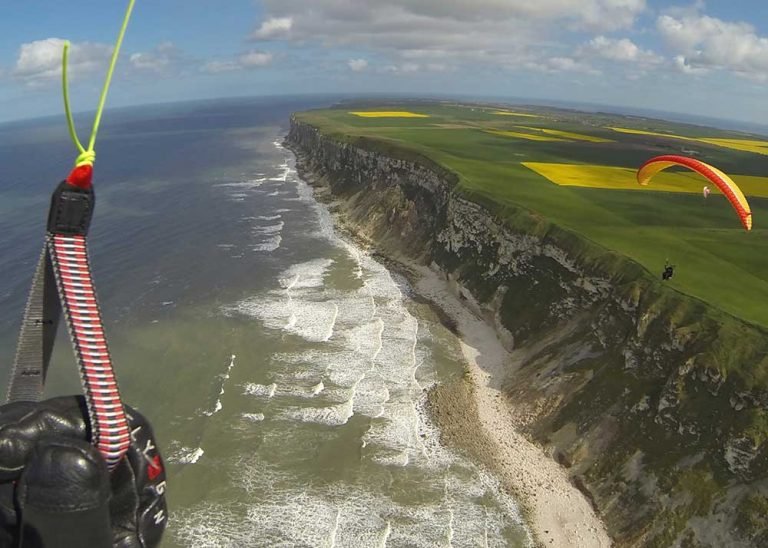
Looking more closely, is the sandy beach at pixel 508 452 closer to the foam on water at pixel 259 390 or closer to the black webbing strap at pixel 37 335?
the foam on water at pixel 259 390

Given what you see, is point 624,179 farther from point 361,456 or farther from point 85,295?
point 85,295

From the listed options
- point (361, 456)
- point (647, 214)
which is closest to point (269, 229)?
point (647, 214)

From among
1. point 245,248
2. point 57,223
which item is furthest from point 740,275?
point 245,248

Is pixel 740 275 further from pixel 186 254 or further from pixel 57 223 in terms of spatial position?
pixel 186 254

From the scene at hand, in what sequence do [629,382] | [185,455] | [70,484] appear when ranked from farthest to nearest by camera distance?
[629,382]
[185,455]
[70,484]

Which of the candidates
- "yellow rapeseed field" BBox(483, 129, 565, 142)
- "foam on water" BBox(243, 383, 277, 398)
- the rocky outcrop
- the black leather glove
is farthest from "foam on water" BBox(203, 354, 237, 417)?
"yellow rapeseed field" BBox(483, 129, 565, 142)
